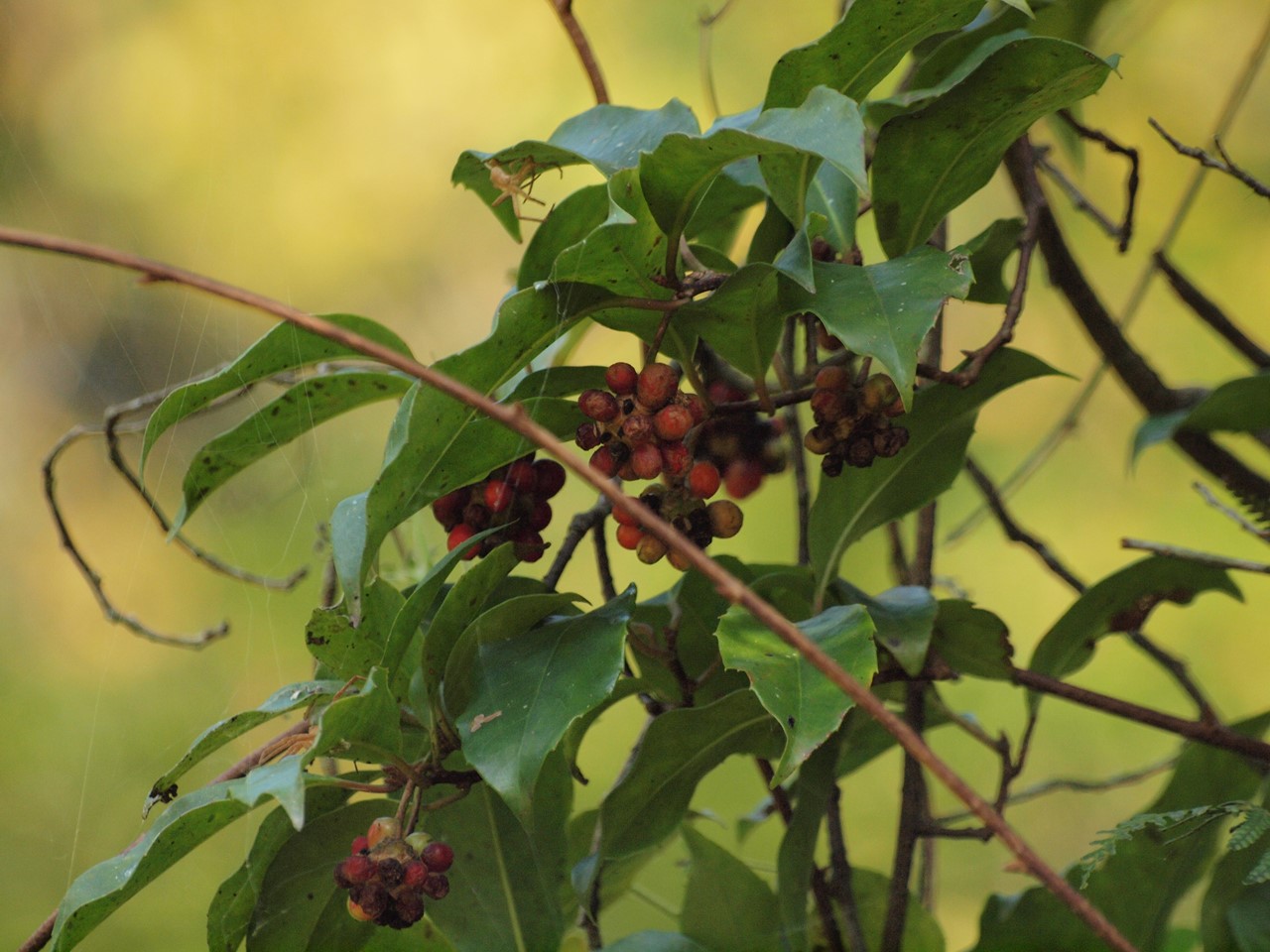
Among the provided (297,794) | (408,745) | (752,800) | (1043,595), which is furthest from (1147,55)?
(297,794)

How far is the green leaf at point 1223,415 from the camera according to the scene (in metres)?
0.71

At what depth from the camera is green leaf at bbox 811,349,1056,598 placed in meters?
0.60

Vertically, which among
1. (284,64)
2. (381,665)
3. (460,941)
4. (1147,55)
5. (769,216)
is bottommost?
(460,941)

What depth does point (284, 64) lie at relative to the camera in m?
1.32

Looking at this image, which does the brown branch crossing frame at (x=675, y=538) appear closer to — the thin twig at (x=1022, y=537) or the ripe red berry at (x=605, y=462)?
the ripe red berry at (x=605, y=462)

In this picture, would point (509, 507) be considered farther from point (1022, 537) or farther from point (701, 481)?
point (1022, 537)

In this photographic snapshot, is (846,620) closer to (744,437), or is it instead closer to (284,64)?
(744,437)

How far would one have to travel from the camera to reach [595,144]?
1.82ft

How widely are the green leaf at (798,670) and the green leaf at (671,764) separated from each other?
0.06 metres

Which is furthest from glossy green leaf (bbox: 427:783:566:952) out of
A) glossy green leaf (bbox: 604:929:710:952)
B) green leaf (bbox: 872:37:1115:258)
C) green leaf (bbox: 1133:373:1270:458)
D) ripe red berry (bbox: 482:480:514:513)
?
green leaf (bbox: 1133:373:1270:458)

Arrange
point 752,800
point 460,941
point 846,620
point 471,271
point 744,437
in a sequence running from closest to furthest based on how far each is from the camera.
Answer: point 846,620
point 460,941
point 744,437
point 752,800
point 471,271

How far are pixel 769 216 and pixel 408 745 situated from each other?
34 centimetres

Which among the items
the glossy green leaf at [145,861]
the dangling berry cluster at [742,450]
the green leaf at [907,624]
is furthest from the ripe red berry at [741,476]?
the glossy green leaf at [145,861]

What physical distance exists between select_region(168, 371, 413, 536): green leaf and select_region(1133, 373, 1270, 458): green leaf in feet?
1.69
